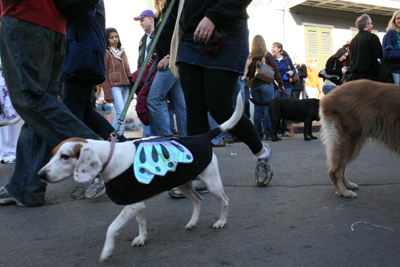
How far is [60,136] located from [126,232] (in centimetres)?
83

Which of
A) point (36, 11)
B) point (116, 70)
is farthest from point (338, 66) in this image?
point (36, 11)

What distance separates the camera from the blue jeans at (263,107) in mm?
7492

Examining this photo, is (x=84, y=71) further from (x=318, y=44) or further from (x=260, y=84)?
(x=318, y=44)

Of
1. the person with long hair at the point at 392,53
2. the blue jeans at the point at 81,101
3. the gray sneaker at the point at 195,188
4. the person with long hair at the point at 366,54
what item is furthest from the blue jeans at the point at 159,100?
the person with long hair at the point at 392,53

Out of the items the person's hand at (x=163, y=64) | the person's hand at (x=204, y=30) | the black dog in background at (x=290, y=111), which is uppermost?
the person's hand at (x=204, y=30)

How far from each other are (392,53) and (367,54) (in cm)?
38

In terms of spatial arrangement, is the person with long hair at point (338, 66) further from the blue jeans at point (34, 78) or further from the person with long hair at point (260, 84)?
the blue jeans at point (34, 78)

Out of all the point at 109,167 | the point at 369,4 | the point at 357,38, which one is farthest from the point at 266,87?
the point at 369,4

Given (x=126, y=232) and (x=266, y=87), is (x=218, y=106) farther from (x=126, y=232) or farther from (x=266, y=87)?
(x=266, y=87)

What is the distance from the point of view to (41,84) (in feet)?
8.23

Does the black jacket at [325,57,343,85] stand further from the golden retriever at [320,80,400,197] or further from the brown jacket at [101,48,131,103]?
the golden retriever at [320,80,400,197]

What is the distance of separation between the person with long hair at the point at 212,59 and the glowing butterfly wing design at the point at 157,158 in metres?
0.80

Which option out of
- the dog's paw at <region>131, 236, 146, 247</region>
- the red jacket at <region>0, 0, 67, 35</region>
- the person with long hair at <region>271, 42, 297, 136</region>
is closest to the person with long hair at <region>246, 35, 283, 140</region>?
the person with long hair at <region>271, 42, 297, 136</region>

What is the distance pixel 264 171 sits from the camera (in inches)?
118
